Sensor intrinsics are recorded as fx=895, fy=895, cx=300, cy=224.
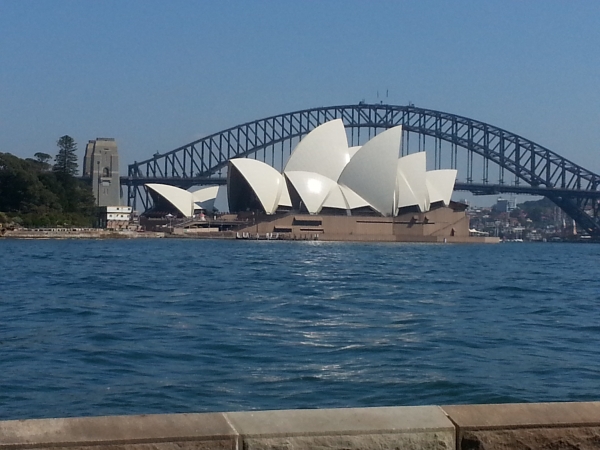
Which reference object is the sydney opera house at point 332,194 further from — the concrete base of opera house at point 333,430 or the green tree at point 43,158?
the concrete base of opera house at point 333,430

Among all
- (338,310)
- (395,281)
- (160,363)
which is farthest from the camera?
(395,281)

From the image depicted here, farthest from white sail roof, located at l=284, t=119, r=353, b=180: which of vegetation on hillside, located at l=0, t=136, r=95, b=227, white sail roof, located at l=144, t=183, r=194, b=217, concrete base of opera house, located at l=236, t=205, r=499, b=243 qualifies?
vegetation on hillside, located at l=0, t=136, r=95, b=227

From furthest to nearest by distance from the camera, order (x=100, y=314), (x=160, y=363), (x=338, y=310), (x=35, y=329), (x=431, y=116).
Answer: (x=431, y=116) < (x=338, y=310) < (x=100, y=314) < (x=35, y=329) < (x=160, y=363)

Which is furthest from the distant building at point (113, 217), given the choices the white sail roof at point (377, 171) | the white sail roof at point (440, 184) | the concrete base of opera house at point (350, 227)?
the white sail roof at point (440, 184)

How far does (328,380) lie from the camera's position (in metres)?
8.64

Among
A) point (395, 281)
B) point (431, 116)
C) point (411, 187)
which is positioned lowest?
point (395, 281)

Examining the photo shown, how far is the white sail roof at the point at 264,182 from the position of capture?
260 feet

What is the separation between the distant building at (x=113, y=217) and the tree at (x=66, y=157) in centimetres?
505

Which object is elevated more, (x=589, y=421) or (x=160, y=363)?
(x=589, y=421)

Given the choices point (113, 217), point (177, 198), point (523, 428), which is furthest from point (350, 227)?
point (523, 428)

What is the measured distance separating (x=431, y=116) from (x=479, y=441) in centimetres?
11159

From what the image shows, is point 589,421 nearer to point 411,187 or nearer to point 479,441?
point 479,441

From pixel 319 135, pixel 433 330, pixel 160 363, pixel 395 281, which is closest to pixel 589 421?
pixel 160 363

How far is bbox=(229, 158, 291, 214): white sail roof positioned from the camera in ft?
260
